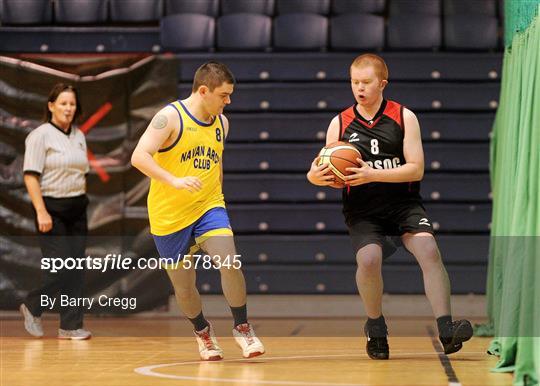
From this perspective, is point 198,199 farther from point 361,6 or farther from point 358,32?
point 361,6

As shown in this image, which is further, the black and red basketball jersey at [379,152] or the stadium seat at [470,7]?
the stadium seat at [470,7]

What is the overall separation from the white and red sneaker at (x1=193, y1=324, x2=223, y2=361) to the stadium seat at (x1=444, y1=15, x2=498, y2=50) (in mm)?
4835

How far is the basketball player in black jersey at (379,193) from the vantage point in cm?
545

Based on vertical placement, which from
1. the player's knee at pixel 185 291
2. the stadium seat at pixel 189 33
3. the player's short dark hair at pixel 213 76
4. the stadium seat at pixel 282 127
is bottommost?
the player's knee at pixel 185 291

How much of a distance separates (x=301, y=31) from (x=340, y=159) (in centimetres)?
470

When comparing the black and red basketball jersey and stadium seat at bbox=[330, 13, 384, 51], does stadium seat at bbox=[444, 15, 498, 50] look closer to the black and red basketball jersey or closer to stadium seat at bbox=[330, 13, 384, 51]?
stadium seat at bbox=[330, 13, 384, 51]

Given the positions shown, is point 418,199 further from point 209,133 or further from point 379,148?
point 209,133

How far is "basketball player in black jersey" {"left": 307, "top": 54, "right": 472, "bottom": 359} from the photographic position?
5.45m

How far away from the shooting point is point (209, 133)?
577cm

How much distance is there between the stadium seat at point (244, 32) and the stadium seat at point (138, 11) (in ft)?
2.41

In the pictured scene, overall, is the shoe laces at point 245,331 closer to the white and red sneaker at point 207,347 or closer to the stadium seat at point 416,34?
the white and red sneaker at point 207,347

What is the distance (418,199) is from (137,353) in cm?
191

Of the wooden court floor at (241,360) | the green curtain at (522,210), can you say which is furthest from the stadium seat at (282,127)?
the green curtain at (522,210)

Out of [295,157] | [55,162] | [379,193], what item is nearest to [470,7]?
[295,157]
